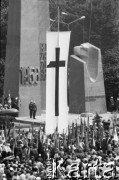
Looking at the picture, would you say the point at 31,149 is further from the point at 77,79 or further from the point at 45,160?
the point at 77,79

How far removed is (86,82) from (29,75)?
3845 millimetres

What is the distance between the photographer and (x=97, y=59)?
38.8 metres

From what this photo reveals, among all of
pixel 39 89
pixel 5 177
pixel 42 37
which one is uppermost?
pixel 42 37

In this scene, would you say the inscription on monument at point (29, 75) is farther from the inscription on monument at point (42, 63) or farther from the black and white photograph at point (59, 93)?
the inscription on monument at point (42, 63)

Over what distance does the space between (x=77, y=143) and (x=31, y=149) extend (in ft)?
7.30

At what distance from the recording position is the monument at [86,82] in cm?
3750

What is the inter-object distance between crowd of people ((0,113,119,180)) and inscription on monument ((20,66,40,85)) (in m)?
8.68

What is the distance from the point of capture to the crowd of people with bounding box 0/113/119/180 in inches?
727

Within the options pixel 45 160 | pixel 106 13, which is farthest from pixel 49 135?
pixel 106 13

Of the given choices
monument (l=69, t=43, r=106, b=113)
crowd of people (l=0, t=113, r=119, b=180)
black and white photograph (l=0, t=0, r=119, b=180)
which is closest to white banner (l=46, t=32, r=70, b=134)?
black and white photograph (l=0, t=0, r=119, b=180)

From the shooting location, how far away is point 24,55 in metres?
35.5

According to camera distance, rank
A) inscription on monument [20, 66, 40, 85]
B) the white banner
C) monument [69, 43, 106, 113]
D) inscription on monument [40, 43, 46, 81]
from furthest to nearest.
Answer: inscription on monument [40, 43, 46, 81]
monument [69, 43, 106, 113]
inscription on monument [20, 66, 40, 85]
the white banner

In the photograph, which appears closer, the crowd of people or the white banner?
the crowd of people

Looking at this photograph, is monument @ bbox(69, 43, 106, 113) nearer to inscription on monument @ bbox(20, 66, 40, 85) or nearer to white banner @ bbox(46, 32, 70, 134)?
inscription on monument @ bbox(20, 66, 40, 85)
